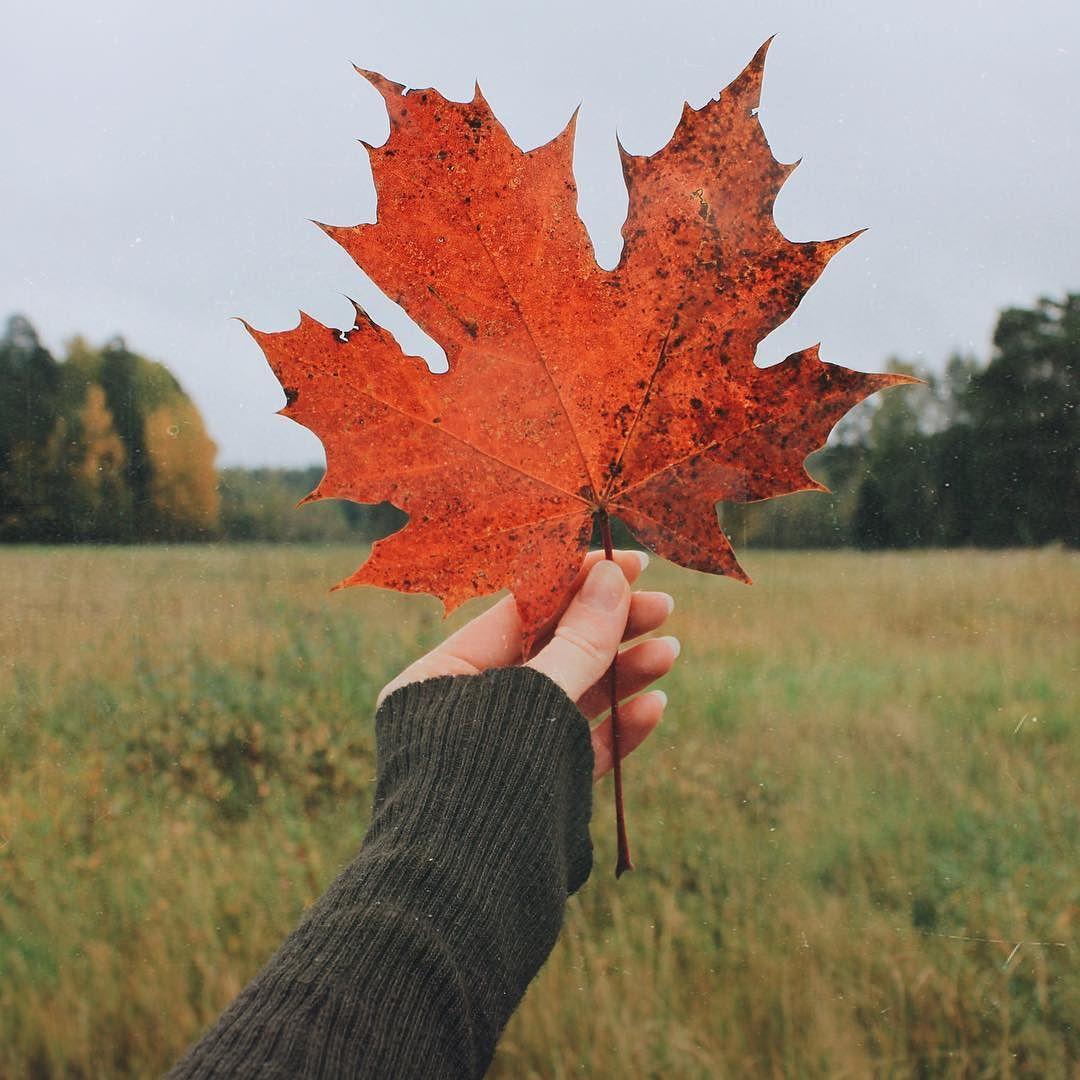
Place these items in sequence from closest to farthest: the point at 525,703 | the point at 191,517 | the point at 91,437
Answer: the point at 525,703 → the point at 191,517 → the point at 91,437

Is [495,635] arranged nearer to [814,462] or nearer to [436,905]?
[436,905]

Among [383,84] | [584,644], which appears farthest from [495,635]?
[383,84]

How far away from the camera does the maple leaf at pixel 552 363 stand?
569mm

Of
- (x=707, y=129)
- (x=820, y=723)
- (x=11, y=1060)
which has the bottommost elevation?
(x=11, y=1060)

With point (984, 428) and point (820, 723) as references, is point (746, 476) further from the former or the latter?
point (984, 428)

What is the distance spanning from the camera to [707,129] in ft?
1.82

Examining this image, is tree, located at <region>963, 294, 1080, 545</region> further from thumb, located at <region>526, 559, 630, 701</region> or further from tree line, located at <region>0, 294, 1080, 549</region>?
thumb, located at <region>526, 559, 630, 701</region>

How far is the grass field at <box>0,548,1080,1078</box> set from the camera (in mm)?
1012

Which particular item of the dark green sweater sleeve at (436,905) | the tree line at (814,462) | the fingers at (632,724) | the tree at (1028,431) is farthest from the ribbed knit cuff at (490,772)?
the tree at (1028,431)

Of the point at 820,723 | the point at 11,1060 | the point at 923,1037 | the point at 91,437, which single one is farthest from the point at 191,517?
the point at 923,1037

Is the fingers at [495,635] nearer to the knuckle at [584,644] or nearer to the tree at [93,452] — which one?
the knuckle at [584,644]

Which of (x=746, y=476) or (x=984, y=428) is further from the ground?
(x=984, y=428)

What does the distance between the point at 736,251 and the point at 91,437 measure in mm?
1338

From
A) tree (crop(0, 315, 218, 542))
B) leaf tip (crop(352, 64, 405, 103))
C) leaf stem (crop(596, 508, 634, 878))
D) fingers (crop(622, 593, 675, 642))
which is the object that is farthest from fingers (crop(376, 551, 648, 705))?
tree (crop(0, 315, 218, 542))
